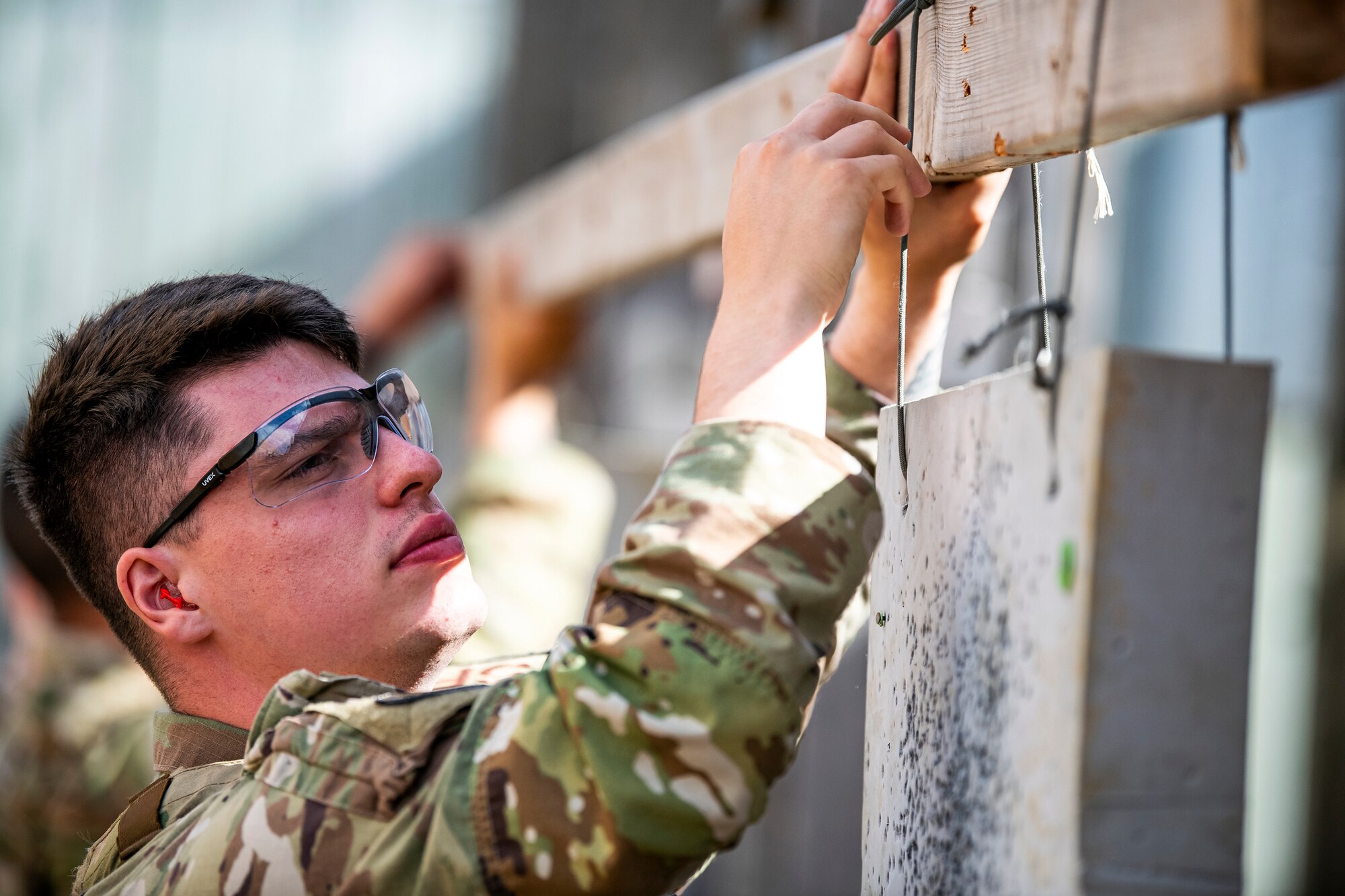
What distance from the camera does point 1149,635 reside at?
2.63ft

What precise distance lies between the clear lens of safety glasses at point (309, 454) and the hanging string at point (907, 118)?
60 centimetres

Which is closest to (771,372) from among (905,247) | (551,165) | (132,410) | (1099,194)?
(905,247)

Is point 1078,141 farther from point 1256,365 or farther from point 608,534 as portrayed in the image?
point 608,534

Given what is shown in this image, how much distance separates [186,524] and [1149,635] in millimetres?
1053

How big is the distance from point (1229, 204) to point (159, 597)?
1.20 m

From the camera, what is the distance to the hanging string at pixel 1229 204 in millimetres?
800

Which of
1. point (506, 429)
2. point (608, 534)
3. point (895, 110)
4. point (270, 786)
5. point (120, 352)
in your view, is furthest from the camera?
point (608, 534)

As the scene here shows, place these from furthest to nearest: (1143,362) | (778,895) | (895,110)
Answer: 1. (778,895)
2. (895,110)
3. (1143,362)

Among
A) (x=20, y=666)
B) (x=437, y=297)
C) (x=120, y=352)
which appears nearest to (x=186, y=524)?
(x=120, y=352)

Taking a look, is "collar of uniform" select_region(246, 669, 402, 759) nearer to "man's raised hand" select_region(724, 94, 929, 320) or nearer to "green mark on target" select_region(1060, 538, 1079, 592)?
"man's raised hand" select_region(724, 94, 929, 320)

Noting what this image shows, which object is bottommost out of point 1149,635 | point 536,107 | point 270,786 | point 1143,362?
point 270,786

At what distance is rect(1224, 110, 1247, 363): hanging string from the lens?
2.62ft

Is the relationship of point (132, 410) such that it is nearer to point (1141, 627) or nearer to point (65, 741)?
point (1141, 627)

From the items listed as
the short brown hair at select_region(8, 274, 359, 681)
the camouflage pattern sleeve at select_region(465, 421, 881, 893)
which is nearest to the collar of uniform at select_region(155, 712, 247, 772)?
the short brown hair at select_region(8, 274, 359, 681)
